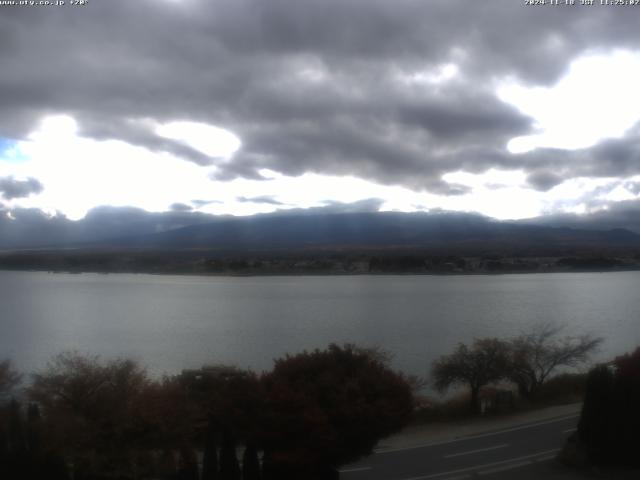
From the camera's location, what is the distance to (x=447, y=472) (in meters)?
12.8

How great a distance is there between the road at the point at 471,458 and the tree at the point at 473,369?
5658mm

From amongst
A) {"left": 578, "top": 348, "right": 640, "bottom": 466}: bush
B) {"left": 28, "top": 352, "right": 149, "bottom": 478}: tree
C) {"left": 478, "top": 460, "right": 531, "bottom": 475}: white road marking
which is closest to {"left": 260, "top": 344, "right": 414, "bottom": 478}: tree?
{"left": 478, "top": 460, "right": 531, "bottom": 475}: white road marking

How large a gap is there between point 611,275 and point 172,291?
66506 mm

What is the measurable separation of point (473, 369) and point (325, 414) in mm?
12362

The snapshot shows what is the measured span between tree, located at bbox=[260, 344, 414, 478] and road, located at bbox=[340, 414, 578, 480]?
1.57m

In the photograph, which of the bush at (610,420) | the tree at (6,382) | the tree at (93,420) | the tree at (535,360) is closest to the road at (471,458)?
the bush at (610,420)

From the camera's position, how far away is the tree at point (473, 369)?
2252 cm

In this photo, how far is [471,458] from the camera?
13.9 m

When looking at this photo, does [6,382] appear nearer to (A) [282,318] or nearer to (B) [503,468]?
(B) [503,468]

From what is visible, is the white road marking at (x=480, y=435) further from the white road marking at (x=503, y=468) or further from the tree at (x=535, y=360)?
the tree at (x=535, y=360)

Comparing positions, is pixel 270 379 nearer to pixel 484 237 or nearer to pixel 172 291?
pixel 172 291

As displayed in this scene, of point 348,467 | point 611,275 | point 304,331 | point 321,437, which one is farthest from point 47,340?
point 611,275

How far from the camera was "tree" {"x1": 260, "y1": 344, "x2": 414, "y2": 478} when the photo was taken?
11.2m

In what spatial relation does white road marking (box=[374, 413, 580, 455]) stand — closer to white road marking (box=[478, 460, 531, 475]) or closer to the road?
the road
